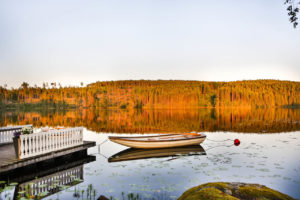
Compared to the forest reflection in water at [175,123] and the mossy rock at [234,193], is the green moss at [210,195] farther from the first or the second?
the forest reflection in water at [175,123]

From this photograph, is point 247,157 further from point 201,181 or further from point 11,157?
point 11,157

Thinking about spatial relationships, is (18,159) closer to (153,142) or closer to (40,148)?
(40,148)

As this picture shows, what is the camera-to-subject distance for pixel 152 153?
19531 millimetres

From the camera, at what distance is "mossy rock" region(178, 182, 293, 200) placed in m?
5.47

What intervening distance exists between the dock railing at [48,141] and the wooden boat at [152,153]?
3.45 metres

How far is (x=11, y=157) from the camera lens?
1231cm

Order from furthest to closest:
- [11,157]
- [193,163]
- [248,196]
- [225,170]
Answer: [193,163], [225,170], [11,157], [248,196]

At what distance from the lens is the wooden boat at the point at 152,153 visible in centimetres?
1828

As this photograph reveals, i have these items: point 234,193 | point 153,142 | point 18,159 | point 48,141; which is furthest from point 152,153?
point 234,193

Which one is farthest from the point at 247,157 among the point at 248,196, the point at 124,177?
the point at 248,196

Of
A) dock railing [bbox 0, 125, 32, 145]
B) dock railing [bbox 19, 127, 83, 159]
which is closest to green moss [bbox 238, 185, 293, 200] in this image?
dock railing [bbox 19, 127, 83, 159]

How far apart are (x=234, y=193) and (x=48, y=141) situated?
11502 mm

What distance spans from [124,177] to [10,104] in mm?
215208

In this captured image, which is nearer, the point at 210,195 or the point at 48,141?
the point at 210,195
